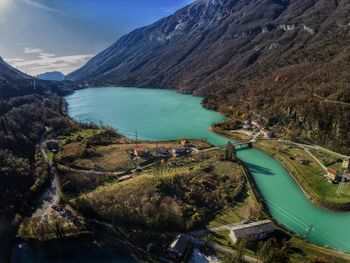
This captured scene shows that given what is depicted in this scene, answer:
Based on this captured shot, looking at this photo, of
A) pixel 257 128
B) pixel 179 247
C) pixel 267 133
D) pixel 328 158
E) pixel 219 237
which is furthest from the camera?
pixel 257 128

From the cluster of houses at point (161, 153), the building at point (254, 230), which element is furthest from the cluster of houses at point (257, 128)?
the building at point (254, 230)

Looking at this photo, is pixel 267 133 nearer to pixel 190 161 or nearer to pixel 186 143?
pixel 186 143

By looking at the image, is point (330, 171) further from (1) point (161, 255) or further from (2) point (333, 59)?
(2) point (333, 59)

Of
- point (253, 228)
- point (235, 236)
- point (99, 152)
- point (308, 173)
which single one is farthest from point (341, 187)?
point (99, 152)

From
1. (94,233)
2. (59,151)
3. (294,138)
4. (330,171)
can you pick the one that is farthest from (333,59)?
A: (94,233)

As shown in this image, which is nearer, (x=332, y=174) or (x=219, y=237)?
(x=219, y=237)

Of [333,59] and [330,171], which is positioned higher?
[333,59]
